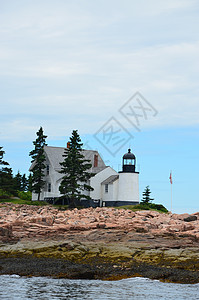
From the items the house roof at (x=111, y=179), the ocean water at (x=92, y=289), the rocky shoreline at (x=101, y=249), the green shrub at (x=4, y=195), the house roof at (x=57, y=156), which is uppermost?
the house roof at (x=57, y=156)

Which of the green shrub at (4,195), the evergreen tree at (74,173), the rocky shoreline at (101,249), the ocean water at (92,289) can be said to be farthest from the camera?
the green shrub at (4,195)

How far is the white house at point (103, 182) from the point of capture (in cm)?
5556

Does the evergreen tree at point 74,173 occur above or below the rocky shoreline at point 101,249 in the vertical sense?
above

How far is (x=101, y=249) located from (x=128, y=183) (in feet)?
111

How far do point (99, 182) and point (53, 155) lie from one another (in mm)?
7668

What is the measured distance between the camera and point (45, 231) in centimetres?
2605

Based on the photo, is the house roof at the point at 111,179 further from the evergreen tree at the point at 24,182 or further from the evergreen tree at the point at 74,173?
the evergreen tree at the point at 24,182

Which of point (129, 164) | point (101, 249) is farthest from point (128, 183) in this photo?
point (101, 249)

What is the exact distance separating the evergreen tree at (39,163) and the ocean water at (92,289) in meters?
40.7

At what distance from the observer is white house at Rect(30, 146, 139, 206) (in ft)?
182

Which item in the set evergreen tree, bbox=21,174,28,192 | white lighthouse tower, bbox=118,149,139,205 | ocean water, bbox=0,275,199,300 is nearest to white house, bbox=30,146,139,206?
white lighthouse tower, bbox=118,149,139,205

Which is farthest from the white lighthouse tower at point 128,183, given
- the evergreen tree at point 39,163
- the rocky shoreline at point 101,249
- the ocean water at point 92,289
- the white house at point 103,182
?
the ocean water at point 92,289

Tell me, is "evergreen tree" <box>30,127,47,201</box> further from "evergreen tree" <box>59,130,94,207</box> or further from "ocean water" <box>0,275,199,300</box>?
"ocean water" <box>0,275,199,300</box>

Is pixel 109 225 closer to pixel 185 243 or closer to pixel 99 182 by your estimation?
pixel 185 243
